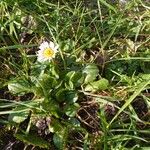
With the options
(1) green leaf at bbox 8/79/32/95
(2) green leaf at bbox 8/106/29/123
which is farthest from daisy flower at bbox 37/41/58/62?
(2) green leaf at bbox 8/106/29/123

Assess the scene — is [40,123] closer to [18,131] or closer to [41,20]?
[18,131]

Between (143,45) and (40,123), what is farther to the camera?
(143,45)

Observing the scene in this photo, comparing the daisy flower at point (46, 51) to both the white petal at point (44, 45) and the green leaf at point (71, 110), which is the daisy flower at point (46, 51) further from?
the green leaf at point (71, 110)

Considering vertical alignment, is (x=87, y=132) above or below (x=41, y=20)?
below

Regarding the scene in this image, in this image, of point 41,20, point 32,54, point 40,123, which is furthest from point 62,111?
point 41,20

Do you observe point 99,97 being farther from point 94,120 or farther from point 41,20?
point 41,20

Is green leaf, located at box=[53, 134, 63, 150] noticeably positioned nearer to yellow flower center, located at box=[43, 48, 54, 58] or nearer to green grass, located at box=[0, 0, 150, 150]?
green grass, located at box=[0, 0, 150, 150]

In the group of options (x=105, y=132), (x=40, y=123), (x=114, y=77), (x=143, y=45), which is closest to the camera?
(x=105, y=132)

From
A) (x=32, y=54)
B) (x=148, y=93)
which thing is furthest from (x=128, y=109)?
(x=32, y=54)

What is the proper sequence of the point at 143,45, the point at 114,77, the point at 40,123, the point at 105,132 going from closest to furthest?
the point at 105,132, the point at 40,123, the point at 114,77, the point at 143,45
